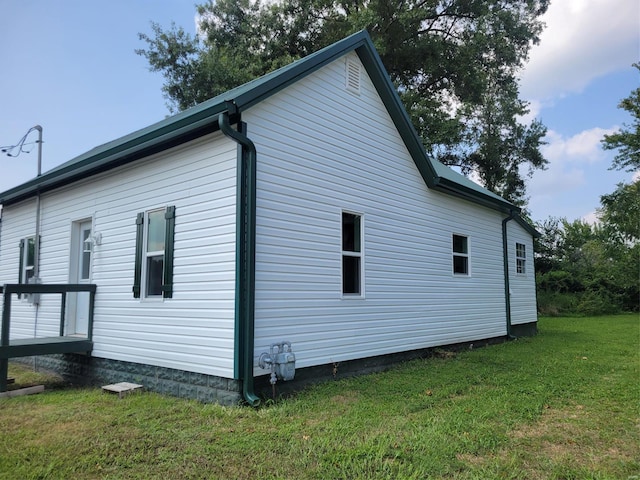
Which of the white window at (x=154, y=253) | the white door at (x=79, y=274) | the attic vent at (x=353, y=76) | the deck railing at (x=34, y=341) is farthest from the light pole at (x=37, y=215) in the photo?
the attic vent at (x=353, y=76)

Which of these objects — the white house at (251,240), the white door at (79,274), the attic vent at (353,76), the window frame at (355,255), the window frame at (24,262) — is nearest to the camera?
the white house at (251,240)

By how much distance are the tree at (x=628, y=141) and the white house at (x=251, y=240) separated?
2223 cm

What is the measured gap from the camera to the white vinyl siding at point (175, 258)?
548cm

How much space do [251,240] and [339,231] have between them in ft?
6.18

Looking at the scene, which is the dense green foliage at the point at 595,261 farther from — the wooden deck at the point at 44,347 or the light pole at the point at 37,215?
the light pole at the point at 37,215

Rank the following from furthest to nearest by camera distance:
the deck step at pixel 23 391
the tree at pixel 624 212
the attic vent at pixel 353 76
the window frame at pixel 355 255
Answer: the tree at pixel 624 212, the attic vent at pixel 353 76, the window frame at pixel 355 255, the deck step at pixel 23 391

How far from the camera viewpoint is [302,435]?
414cm

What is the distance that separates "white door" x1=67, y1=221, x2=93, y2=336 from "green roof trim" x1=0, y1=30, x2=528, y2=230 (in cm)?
98

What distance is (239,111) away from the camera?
5.30m

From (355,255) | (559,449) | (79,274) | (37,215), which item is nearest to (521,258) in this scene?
(355,255)

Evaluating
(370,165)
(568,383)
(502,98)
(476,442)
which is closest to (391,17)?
(502,98)

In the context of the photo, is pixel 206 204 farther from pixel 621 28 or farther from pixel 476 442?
pixel 621 28

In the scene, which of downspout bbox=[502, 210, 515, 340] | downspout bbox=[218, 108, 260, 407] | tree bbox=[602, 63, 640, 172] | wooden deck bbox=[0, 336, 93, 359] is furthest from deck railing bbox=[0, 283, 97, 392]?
tree bbox=[602, 63, 640, 172]

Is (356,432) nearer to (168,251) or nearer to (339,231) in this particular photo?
(339,231)
